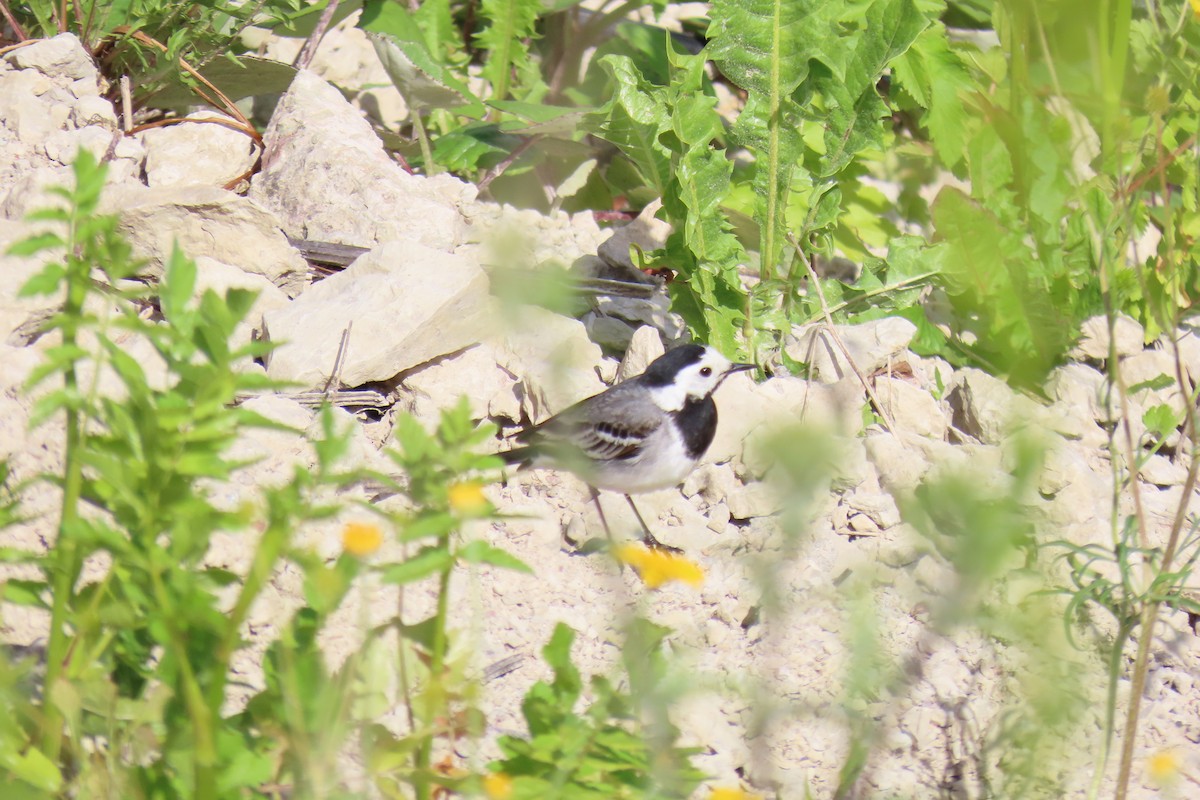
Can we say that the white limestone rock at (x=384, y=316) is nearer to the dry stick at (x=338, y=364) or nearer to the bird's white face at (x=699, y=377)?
the dry stick at (x=338, y=364)

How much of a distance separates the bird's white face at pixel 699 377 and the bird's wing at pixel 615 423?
7 cm

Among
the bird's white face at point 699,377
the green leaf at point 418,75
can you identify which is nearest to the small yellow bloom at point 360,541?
the bird's white face at point 699,377

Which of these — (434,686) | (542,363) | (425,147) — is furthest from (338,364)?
(434,686)

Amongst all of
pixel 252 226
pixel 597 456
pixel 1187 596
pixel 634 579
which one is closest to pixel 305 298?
pixel 252 226

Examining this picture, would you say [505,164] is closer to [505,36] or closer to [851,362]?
[505,36]

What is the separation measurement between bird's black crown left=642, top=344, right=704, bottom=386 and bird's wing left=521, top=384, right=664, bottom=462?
0.11 m

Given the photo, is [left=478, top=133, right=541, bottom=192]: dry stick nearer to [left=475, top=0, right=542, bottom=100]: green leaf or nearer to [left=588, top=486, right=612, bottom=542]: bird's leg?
[left=475, top=0, right=542, bottom=100]: green leaf

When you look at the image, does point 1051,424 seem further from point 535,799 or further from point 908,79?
point 535,799

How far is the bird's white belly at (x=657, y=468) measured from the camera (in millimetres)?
4258

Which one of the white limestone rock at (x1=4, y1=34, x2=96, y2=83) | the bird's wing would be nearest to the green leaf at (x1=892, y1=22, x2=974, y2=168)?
the bird's wing

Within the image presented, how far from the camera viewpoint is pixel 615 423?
15.3 feet

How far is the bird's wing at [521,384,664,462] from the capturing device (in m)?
4.53

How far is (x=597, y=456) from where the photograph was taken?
457cm

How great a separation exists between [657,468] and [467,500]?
7.51 feet
